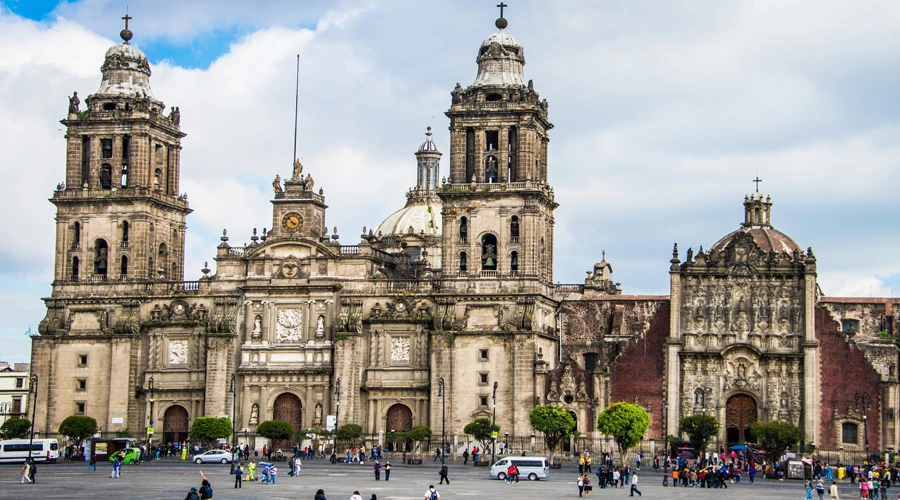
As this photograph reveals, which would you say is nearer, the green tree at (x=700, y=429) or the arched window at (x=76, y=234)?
the green tree at (x=700, y=429)

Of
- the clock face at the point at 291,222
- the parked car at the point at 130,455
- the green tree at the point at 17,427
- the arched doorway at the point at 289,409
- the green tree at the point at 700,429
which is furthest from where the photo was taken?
the green tree at the point at 17,427

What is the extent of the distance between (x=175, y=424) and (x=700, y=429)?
3374cm

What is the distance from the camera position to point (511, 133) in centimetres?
10219

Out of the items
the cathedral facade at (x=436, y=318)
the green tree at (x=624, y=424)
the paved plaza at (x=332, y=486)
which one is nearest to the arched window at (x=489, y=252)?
the cathedral facade at (x=436, y=318)

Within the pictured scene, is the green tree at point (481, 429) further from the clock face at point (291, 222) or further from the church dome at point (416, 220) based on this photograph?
the church dome at point (416, 220)

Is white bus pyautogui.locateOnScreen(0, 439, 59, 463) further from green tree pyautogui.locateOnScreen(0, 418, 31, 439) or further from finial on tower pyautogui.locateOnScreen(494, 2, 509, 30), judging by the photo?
finial on tower pyautogui.locateOnScreen(494, 2, 509, 30)

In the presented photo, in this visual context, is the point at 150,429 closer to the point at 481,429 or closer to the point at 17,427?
the point at 17,427

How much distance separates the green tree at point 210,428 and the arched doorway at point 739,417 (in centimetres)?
2901

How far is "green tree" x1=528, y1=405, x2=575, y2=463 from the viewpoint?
3639 inches

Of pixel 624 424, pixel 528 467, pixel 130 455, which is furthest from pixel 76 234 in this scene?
pixel 528 467

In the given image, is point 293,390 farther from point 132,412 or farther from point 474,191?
point 474,191

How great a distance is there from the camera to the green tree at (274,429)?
9906 centimetres

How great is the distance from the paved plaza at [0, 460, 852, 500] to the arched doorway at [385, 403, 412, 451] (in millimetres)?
13237

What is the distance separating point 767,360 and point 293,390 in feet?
94.7
